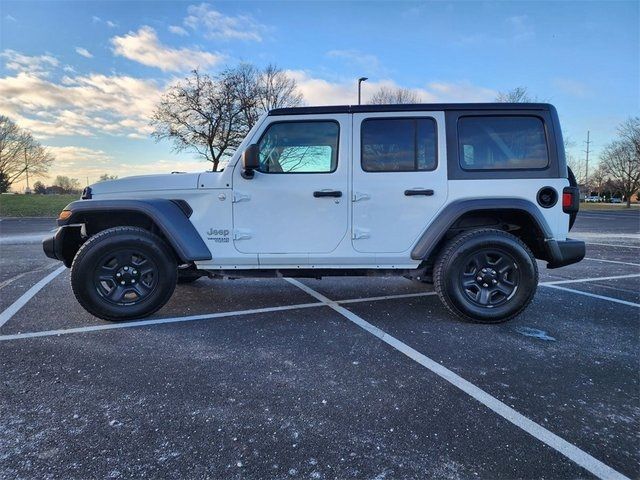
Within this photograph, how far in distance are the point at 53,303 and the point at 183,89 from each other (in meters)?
25.4

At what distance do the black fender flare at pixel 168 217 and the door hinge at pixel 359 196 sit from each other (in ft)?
5.16

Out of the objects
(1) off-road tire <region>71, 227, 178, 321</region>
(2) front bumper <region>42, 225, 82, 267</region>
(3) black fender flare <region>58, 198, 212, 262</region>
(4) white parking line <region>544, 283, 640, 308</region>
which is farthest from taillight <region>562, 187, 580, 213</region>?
(2) front bumper <region>42, 225, 82, 267</region>

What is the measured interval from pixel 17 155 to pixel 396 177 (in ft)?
207

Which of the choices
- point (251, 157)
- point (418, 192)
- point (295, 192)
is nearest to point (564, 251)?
point (418, 192)

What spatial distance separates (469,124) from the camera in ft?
13.4

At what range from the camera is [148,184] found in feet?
13.3

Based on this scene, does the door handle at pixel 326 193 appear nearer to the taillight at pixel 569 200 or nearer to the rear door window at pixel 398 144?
the rear door window at pixel 398 144

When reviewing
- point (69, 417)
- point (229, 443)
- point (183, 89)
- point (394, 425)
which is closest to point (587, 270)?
point (394, 425)

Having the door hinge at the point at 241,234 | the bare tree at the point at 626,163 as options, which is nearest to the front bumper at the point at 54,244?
the door hinge at the point at 241,234

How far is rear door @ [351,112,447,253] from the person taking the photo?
3.98 m

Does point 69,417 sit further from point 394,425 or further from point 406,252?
point 406,252

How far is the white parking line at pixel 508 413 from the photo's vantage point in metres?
1.93

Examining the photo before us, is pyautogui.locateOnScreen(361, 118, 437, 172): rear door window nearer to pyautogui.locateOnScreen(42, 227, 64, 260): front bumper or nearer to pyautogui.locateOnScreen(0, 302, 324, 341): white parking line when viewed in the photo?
pyautogui.locateOnScreen(0, 302, 324, 341): white parking line

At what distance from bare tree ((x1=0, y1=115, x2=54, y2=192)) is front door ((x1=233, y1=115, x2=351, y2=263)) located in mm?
58560
